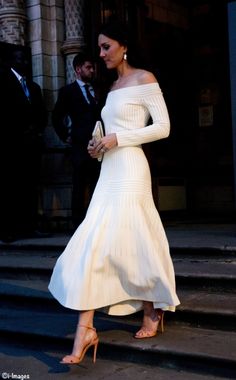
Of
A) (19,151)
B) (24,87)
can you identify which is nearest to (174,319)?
(19,151)

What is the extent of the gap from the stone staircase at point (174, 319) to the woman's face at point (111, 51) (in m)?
1.70

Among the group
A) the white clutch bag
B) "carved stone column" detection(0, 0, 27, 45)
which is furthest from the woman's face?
"carved stone column" detection(0, 0, 27, 45)

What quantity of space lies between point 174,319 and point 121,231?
3.15 ft

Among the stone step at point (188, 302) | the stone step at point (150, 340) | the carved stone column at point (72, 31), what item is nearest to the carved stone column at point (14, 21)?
the carved stone column at point (72, 31)

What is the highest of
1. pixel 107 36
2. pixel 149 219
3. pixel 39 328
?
pixel 107 36

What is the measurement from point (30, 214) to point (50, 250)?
4.00ft

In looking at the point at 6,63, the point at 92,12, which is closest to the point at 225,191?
the point at 92,12

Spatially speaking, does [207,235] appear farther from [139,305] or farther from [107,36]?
[107,36]

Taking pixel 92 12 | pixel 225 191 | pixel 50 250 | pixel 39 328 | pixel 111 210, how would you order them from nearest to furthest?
1. pixel 111 210
2. pixel 39 328
3. pixel 50 250
4. pixel 92 12
5. pixel 225 191

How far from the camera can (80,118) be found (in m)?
6.78

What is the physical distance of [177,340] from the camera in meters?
3.99

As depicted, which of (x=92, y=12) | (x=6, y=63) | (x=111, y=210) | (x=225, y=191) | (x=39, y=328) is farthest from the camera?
(x=225, y=191)

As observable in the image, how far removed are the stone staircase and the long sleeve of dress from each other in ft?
4.07

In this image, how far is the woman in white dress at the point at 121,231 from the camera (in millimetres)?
3688
